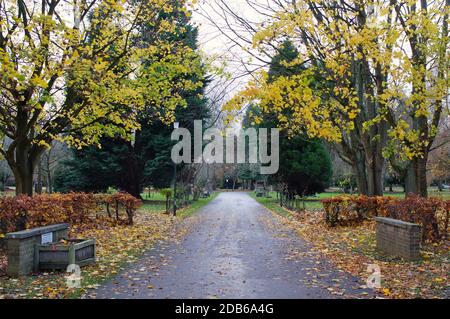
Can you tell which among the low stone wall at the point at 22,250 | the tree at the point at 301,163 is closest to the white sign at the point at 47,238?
the low stone wall at the point at 22,250

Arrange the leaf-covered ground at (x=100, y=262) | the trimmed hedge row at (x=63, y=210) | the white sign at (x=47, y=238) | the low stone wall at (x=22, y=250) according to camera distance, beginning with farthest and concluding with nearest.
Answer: the trimmed hedge row at (x=63, y=210)
the white sign at (x=47, y=238)
the low stone wall at (x=22, y=250)
the leaf-covered ground at (x=100, y=262)

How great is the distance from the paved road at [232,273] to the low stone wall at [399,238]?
1.57 m

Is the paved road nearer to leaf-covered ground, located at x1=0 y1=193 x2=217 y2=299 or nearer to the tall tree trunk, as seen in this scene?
leaf-covered ground, located at x1=0 y1=193 x2=217 y2=299

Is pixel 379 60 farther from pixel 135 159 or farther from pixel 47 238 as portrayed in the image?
pixel 135 159

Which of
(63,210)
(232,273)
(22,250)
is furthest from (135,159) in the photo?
(232,273)

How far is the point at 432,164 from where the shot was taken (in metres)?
49.5

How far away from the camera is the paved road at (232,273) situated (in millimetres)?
6602

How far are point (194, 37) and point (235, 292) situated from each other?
2743 cm

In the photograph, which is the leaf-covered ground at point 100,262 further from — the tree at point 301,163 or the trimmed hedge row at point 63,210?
the tree at point 301,163

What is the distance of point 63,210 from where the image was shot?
12727 mm

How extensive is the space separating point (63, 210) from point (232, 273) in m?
6.76

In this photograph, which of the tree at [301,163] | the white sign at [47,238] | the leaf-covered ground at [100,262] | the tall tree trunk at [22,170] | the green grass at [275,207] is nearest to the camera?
the leaf-covered ground at [100,262]

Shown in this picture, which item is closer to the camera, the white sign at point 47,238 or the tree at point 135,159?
the white sign at point 47,238

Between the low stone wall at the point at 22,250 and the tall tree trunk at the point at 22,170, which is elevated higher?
the tall tree trunk at the point at 22,170
